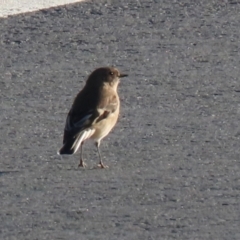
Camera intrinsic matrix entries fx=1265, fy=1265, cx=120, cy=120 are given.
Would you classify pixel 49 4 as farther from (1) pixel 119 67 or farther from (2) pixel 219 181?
(2) pixel 219 181

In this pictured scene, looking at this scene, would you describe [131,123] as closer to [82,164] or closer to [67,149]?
[82,164]

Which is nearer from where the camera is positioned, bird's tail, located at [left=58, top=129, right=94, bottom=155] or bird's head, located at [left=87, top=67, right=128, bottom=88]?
bird's tail, located at [left=58, top=129, right=94, bottom=155]

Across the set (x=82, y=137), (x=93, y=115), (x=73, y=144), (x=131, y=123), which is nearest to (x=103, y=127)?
(x=93, y=115)

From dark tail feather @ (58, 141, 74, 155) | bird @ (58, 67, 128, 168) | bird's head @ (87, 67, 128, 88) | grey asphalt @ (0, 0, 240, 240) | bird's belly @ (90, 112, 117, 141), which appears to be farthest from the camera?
bird's head @ (87, 67, 128, 88)

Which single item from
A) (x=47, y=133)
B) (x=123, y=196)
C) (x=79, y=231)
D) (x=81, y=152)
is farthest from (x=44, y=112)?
(x=79, y=231)

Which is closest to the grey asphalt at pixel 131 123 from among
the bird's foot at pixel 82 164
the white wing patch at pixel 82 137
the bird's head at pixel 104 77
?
the bird's foot at pixel 82 164

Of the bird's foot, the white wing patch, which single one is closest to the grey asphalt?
the bird's foot

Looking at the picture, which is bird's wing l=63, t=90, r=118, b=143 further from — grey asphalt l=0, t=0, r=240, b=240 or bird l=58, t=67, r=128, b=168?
grey asphalt l=0, t=0, r=240, b=240
